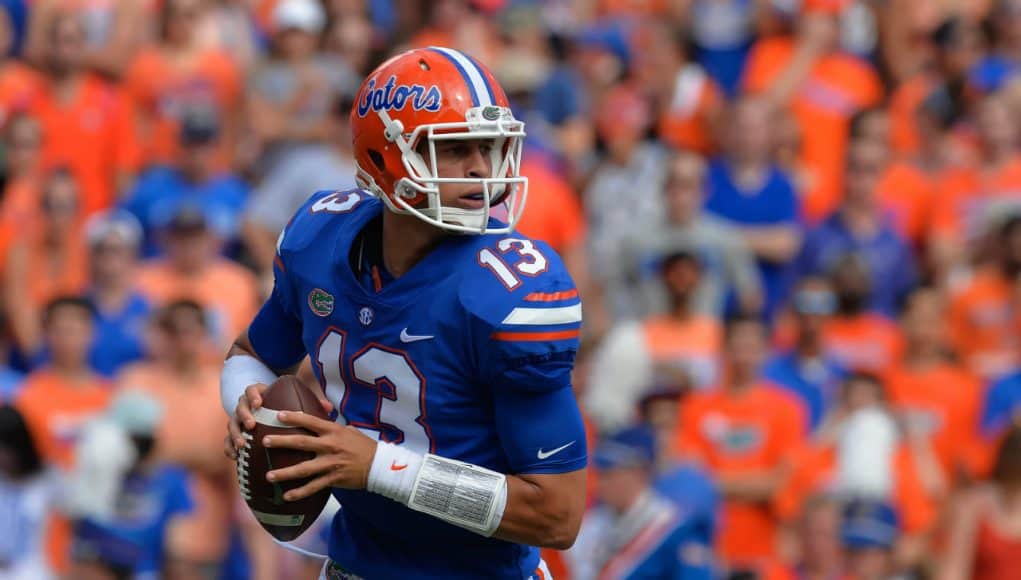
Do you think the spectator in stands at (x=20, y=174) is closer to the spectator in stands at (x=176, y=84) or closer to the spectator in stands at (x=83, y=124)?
the spectator in stands at (x=83, y=124)

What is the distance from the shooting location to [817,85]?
9664 millimetres

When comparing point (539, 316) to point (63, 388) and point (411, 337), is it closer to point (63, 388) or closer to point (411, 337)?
point (411, 337)

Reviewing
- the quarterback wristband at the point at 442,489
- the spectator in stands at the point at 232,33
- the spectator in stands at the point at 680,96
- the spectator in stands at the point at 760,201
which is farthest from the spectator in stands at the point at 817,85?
the quarterback wristband at the point at 442,489

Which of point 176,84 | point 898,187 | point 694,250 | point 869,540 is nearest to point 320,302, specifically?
point 869,540

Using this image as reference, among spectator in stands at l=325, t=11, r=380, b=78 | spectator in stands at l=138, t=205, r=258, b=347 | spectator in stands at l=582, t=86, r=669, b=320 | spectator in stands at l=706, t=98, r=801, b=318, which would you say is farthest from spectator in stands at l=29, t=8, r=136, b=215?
spectator in stands at l=706, t=98, r=801, b=318

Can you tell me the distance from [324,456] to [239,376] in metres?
0.65

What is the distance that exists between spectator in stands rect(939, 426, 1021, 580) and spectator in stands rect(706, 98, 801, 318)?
1761 mm

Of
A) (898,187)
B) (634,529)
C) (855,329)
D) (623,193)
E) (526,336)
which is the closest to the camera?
(526,336)

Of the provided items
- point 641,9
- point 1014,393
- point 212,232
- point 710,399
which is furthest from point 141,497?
point 641,9

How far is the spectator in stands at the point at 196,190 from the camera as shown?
868cm

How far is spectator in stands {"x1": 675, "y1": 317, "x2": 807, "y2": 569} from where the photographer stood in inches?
293

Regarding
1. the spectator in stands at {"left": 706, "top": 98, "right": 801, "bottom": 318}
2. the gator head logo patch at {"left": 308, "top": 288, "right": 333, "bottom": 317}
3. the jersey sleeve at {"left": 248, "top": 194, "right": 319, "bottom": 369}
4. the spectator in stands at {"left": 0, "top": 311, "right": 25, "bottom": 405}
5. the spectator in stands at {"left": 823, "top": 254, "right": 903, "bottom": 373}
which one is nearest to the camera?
the gator head logo patch at {"left": 308, "top": 288, "right": 333, "bottom": 317}

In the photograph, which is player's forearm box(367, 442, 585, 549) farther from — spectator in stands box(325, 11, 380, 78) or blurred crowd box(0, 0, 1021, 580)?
spectator in stands box(325, 11, 380, 78)

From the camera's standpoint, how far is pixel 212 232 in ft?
27.6
